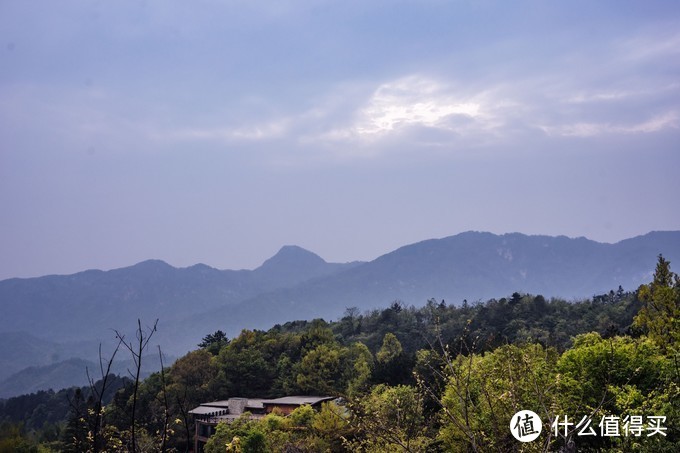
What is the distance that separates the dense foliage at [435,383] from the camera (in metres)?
9.89

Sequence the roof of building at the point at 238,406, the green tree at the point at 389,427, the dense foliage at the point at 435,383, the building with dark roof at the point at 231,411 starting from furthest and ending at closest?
1. the roof of building at the point at 238,406
2. the building with dark roof at the point at 231,411
3. the dense foliage at the point at 435,383
4. the green tree at the point at 389,427

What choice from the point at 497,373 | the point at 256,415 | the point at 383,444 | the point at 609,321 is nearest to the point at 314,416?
the point at 256,415

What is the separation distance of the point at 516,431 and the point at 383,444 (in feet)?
41.6

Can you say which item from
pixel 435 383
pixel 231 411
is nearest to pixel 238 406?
pixel 231 411

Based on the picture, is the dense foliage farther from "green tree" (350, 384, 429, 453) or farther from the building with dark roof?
the building with dark roof

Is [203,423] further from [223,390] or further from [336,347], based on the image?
[336,347]

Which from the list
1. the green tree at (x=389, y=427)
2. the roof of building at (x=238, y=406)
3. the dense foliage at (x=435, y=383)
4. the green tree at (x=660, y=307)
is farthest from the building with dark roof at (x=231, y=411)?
the green tree at (x=660, y=307)

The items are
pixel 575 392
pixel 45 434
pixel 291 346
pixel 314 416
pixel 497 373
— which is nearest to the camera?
pixel 497 373

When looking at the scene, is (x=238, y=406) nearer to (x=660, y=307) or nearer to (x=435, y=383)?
(x=435, y=383)

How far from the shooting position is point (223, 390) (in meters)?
51.8

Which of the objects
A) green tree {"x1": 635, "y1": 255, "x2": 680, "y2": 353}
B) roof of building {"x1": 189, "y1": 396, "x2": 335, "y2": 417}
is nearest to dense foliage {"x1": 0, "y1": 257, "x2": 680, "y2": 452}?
green tree {"x1": 635, "y1": 255, "x2": 680, "y2": 353}

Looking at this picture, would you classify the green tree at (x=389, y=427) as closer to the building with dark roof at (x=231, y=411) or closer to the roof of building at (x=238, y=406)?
the roof of building at (x=238, y=406)

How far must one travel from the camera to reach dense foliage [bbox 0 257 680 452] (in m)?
9.89

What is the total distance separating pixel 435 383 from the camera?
33.6 metres
